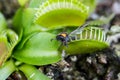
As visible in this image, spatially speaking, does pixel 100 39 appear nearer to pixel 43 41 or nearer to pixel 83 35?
pixel 83 35

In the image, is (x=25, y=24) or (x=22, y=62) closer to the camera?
(x=22, y=62)

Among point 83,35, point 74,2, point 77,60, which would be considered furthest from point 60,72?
point 74,2

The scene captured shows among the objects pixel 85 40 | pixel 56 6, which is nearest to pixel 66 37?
pixel 85 40

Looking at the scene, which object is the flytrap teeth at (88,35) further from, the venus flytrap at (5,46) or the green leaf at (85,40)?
the venus flytrap at (5,46)

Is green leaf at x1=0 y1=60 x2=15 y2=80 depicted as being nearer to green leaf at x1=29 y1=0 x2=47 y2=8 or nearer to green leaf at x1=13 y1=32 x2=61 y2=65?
green leaf at x1=13 y1=32 x2=61 y2=65

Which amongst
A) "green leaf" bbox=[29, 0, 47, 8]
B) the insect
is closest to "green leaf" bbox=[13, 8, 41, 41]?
"green leaf" bbox=[29, 0, 47, 8]

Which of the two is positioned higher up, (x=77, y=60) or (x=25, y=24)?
(x=25, y=24)
